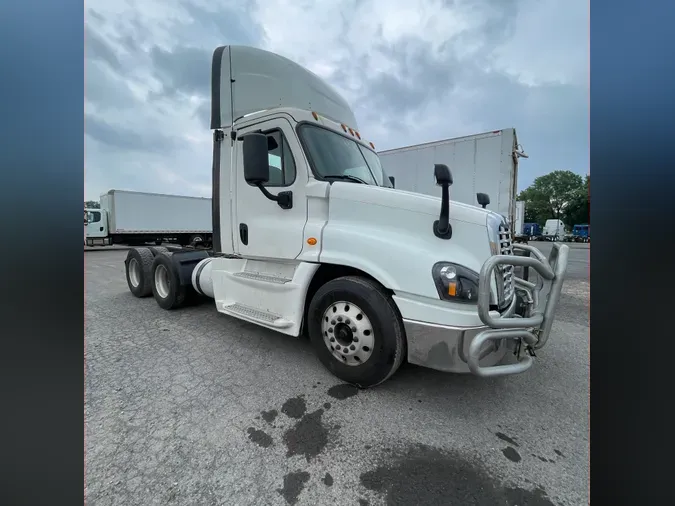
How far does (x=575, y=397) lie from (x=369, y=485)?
2226mm

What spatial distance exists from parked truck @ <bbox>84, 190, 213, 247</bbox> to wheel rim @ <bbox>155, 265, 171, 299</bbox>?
653 inches

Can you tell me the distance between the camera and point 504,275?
95.1 inches

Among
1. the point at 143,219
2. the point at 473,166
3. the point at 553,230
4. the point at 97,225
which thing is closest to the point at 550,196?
the point at 553,230

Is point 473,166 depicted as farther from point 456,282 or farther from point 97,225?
point 97,225

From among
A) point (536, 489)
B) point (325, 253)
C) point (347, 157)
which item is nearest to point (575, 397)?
point (536, 489)

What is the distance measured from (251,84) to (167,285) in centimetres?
389

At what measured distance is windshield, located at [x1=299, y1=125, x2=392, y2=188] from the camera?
291 cm

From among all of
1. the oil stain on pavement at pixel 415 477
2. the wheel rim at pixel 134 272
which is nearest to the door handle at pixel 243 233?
the oil stain on pavement at pixel 415 477

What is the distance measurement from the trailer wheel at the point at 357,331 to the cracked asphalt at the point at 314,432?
0.81ft

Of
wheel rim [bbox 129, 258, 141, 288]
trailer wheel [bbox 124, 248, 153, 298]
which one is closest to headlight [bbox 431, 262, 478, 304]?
trailer wheel [bbox 124, 248, 153, 298]

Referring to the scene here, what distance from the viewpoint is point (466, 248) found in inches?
87.0

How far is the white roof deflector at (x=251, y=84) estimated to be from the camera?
11.4 ft

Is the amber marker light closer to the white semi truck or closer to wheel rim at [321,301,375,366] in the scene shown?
the white semi truck
